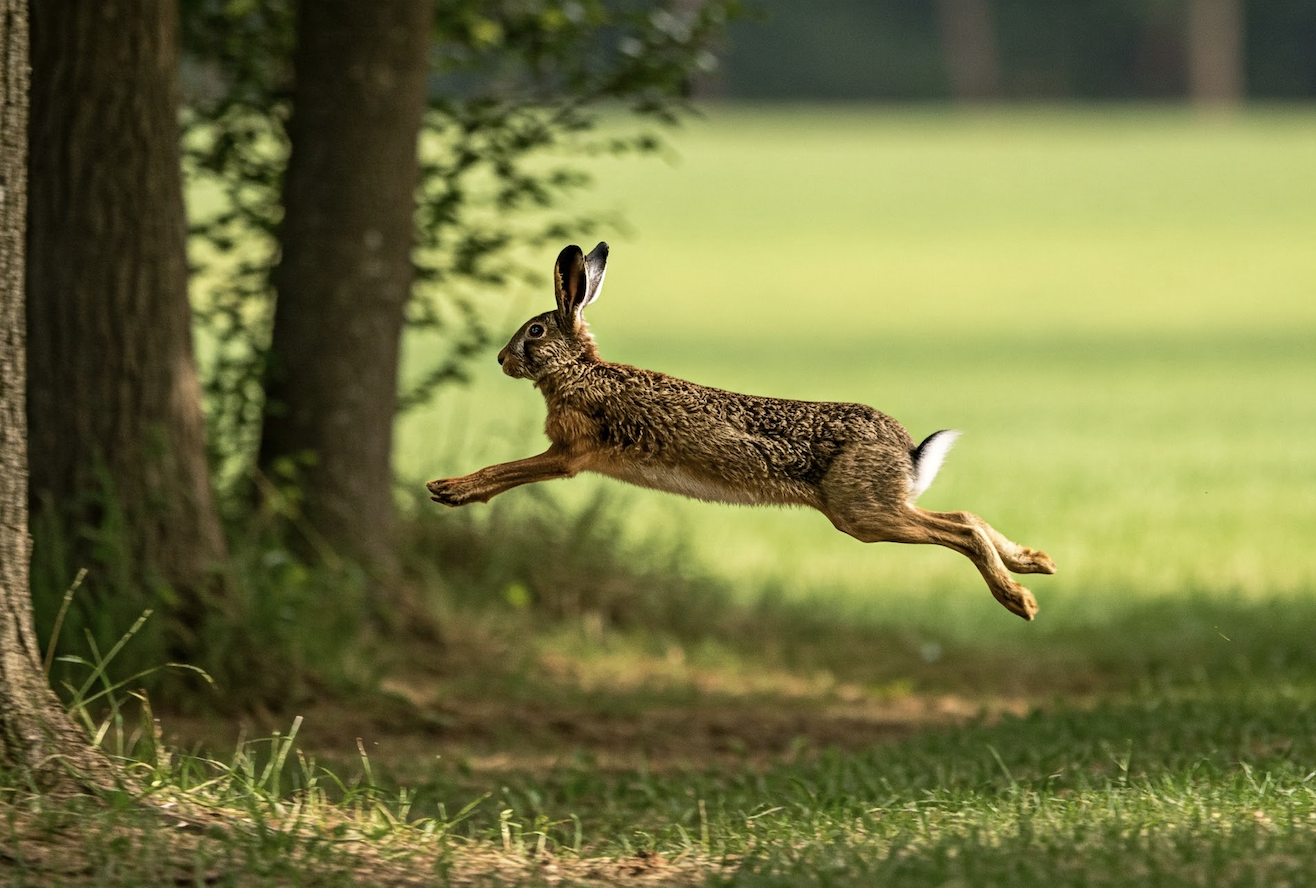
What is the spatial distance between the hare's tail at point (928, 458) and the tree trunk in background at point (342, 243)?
5038 mm

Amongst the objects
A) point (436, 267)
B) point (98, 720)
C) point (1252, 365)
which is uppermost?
point (1252, 365)

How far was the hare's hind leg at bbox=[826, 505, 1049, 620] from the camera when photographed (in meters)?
4.13

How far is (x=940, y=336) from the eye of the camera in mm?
28062

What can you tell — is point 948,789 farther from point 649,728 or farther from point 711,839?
point 649,728

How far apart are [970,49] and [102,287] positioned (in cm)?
8011

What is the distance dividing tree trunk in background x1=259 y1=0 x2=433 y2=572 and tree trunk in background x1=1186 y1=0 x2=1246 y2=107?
7467 cm

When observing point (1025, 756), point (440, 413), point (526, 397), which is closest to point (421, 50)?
point (1025, 756)

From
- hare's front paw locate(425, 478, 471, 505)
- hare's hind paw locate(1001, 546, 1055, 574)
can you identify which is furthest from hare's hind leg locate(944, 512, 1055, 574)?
hare's front paw locate(425, 478, 471, 505)

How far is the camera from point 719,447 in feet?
13.7

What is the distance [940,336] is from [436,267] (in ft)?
60.6

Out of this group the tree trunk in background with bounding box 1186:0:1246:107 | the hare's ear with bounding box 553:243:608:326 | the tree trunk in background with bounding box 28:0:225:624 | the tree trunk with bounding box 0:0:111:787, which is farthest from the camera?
the tree trunk in background with bounding box 1186:0:1246:107

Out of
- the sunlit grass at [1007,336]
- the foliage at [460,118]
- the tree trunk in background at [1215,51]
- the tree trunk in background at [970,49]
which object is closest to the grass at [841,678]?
the sunlit grass at [1007,336]

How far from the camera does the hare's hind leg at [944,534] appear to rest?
4.13 m

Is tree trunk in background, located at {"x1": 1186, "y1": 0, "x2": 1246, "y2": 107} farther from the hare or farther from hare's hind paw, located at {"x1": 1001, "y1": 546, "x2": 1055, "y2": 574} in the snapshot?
the hare
